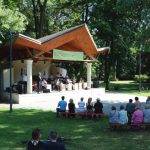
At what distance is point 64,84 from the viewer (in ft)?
104

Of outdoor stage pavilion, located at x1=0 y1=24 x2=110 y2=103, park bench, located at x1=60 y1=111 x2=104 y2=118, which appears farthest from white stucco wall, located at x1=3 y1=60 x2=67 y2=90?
park bench, located at x1=60 y1=111 x2=104 y2=118

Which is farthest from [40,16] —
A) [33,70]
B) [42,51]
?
[42,51]

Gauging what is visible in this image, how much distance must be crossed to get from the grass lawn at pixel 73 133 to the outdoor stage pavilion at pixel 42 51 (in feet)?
25.7

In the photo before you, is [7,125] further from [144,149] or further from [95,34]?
[95,34]

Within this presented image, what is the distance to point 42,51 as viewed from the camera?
2945 cm

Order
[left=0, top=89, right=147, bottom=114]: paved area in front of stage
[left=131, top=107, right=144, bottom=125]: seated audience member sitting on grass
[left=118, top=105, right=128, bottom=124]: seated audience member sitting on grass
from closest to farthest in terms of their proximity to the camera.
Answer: [left=118, top=105, right=128, bottom=124]: seated audience member sitting on grass
[left=131, top=107, right=144, bottom=125]: seated audience member sitting on grass
[left=0, top=89, right=147, bottom=114]: paved area in front of stage

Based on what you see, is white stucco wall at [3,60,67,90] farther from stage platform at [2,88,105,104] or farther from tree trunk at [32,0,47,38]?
tree trunk at [32,0,47,38]

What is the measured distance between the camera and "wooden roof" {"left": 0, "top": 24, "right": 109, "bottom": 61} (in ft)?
92.4

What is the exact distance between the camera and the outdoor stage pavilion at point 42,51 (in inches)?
1134

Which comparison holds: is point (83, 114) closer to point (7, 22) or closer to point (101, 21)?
point (7, 22)

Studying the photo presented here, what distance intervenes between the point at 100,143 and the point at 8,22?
47.9 ft

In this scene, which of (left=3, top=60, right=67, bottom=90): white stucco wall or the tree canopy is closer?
the tree canopy

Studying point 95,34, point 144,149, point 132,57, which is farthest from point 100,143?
point 132,57

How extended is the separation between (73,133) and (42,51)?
14.2 meters
